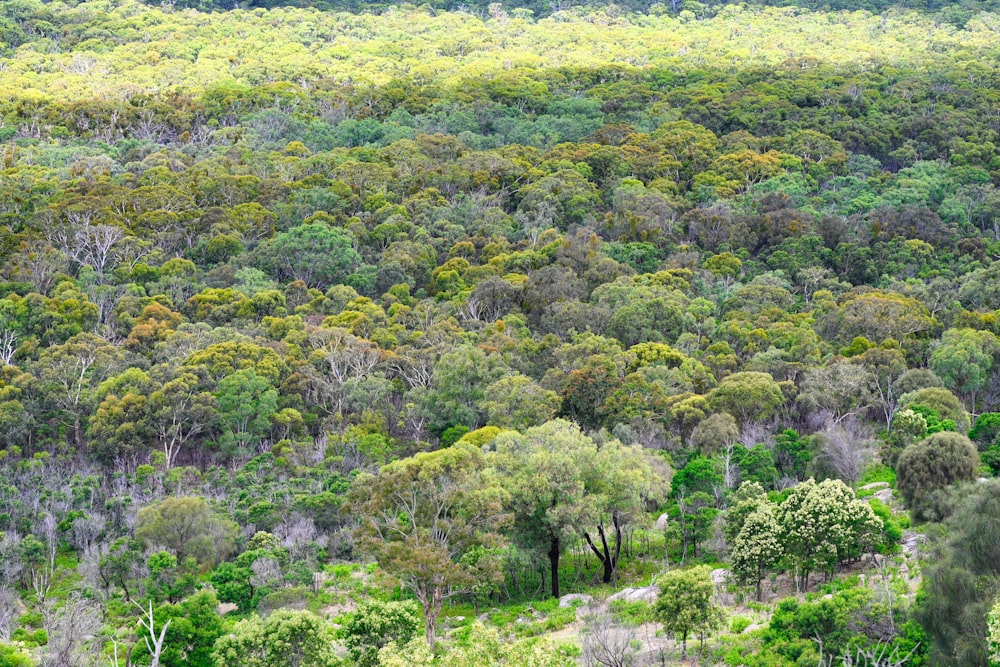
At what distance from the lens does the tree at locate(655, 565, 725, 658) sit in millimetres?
24391

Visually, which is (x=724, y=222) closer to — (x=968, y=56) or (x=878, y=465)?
(x=878, y=465)

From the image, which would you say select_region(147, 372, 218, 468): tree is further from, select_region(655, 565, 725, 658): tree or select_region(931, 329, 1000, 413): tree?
select_region(931, 329, 1000, 413): tree

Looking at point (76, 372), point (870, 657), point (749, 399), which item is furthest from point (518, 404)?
point (870, 657)

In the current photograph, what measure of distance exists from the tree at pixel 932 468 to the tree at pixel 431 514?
1133 centimetres

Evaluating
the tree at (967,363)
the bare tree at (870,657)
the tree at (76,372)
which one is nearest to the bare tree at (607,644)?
the bare tree at (870,657)

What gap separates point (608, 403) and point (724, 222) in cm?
2689

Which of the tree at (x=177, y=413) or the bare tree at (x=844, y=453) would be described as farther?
the tree at (x=177, y=413)

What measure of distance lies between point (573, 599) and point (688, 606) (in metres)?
5.99

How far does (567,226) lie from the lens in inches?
2667

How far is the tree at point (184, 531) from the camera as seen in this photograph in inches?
1271

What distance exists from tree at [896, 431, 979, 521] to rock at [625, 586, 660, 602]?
7.50 metres

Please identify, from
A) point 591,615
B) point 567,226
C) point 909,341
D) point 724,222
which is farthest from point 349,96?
point 591,615

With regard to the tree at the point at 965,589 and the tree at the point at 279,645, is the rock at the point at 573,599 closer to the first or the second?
the tree at the point at 279,645

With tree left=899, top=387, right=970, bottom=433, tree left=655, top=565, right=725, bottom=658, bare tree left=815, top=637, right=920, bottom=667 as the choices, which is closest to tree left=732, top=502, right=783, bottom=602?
tree left=655, top=565, right=725, bottom=658
